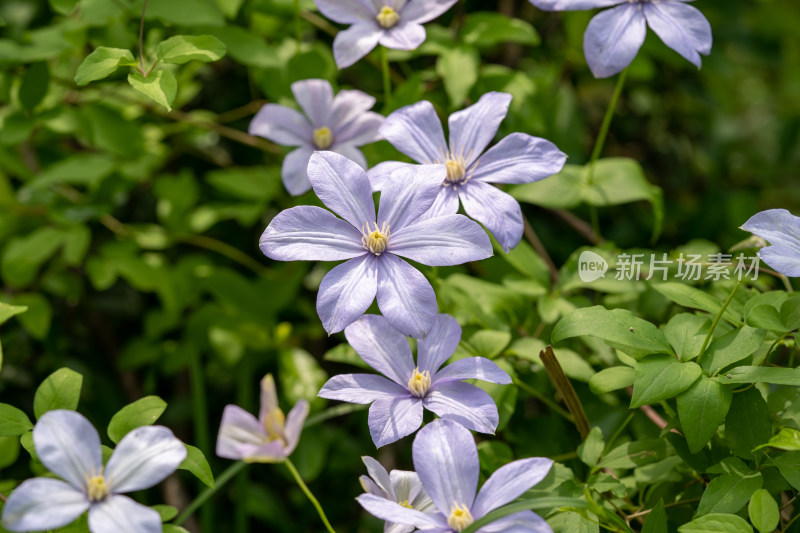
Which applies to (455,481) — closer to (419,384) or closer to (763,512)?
(419,384)

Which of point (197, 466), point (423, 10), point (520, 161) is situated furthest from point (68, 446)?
point (423, 10)

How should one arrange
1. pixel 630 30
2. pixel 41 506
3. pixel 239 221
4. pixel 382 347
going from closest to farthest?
1. pixel 41 506
2. pixel 382 347
3. pixel 630 30
4. pixel 239 221

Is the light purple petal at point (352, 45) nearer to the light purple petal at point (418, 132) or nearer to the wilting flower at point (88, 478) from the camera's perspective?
the light purple petal at point (418, 132)

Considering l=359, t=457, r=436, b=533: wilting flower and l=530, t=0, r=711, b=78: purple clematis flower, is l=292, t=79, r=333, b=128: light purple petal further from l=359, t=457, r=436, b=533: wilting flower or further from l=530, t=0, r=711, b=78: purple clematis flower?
l=359, t=457, r=436, b=533: wilting flower

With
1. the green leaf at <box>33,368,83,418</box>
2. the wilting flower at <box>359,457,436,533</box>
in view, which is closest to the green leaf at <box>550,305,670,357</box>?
the wilting flower at <box>359,457,436,533</box>

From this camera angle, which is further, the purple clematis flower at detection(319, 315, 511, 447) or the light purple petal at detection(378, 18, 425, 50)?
the light purple petal at detection(378, 18, 425, 50)

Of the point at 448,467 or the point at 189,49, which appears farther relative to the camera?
the point at 189,49

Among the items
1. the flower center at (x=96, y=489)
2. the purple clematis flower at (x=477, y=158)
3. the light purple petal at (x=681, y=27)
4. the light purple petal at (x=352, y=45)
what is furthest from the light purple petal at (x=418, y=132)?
the flower center at (x=96, y=489)

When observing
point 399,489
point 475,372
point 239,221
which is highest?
point 475,372
